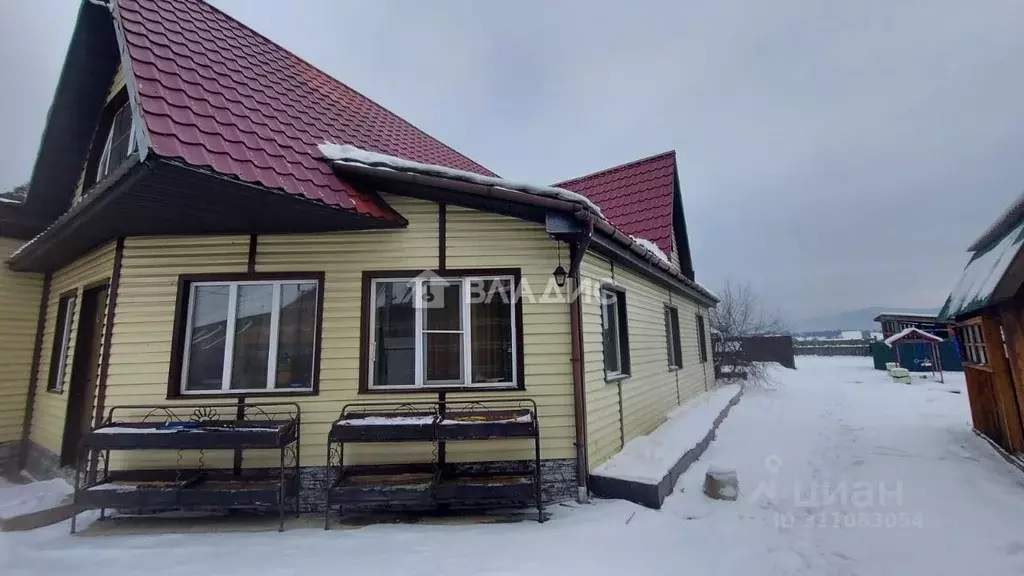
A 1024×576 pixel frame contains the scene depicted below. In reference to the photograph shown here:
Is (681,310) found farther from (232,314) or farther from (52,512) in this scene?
(52,512)

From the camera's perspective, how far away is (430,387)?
4410 millimetres

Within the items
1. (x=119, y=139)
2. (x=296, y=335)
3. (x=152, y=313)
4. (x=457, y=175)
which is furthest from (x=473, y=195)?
(x=119, y=139)

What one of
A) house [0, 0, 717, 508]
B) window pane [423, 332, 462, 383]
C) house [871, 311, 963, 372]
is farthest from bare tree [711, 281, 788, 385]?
window pane [423, 332, 462, 383]

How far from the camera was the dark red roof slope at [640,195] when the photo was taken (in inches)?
378

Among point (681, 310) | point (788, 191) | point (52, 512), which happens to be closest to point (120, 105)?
point (52, 512)

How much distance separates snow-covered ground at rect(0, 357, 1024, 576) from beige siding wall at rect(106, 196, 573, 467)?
2.45 ft

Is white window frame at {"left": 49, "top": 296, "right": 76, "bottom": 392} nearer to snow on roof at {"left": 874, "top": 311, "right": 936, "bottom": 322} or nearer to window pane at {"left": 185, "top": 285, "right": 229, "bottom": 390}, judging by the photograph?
window pane at {"left": 185, "top": 285, "right": 229, "bottom": 390}

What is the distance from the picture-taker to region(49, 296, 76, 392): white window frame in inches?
242

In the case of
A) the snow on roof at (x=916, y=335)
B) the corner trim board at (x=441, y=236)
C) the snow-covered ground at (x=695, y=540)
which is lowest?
the snow-covered ground at (x=695, y=540)

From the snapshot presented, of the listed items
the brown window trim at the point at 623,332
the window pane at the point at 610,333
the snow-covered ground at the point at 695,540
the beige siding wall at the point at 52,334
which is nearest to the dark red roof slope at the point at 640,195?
the brown window trim at the point at 623,332

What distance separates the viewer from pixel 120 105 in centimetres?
567

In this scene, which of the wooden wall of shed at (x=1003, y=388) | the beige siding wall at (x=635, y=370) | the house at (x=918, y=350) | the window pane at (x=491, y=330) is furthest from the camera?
the house at (x=918, y=350)

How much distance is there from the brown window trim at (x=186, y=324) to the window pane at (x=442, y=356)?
1.06 metres

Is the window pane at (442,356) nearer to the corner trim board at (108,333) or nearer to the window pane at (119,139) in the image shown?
the corner trim board at (108,333)
